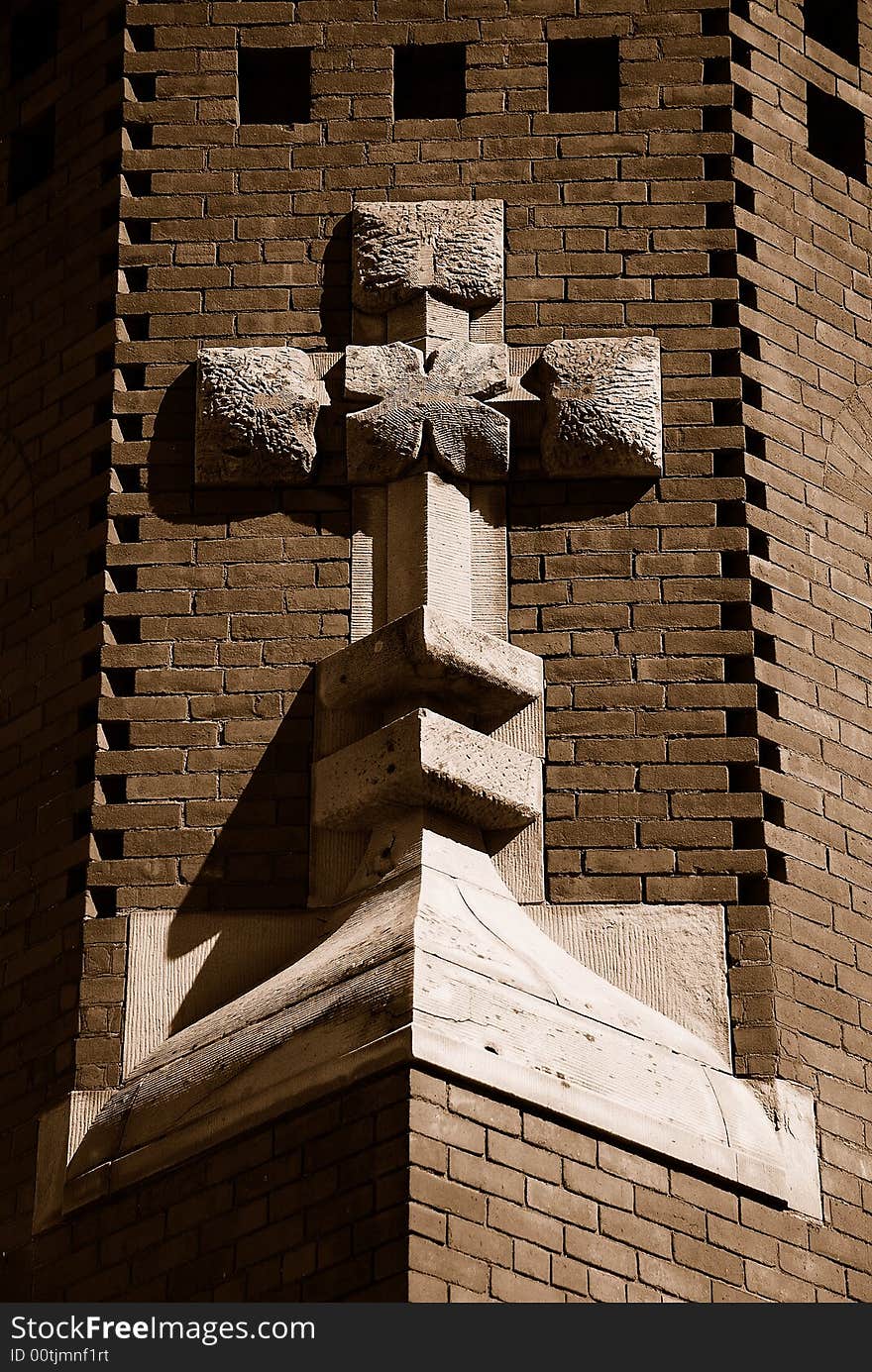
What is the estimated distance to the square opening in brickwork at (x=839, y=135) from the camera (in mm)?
11930

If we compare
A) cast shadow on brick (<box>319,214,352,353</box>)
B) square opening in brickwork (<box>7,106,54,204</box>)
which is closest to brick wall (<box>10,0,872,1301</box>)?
cast shadow on brick (<box>319,214,352,353</box>)

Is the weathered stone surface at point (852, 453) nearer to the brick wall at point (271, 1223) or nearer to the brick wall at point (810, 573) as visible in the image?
the brick wall at point (810, 573)

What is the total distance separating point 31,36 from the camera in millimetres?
12586

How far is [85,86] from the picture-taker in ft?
39.1

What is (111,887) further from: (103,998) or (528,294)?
(528,294)

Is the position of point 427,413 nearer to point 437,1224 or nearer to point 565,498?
point 565,498

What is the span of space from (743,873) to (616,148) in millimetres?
2913

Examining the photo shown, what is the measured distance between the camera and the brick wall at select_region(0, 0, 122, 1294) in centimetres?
1028


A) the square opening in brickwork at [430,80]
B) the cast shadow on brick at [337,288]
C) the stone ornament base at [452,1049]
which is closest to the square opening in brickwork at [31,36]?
the square opening in brickwork at [430,80]

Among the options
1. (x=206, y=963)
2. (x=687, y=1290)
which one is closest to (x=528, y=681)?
(x=206, y=963)

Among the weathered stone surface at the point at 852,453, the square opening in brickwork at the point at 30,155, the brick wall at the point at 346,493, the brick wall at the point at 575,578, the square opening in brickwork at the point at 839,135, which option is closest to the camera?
the brick wall at the point at 575,578

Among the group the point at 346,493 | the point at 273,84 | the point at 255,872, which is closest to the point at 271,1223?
the point at 255,872

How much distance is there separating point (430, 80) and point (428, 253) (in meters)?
0.99

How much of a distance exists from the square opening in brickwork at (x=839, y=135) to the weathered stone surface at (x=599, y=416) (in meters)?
1.73
